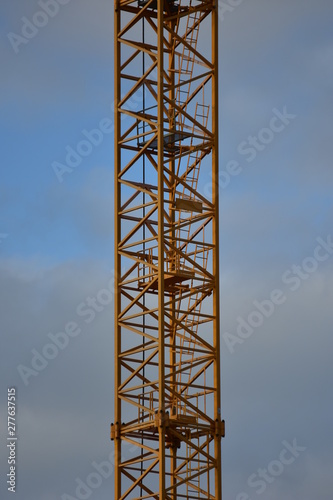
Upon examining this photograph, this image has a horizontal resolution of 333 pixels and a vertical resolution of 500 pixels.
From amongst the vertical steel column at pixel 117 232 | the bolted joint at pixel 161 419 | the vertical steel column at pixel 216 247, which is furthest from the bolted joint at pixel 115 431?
the vertical steel column at pixel 216 247

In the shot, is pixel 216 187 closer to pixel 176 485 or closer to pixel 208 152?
pixel 208 152

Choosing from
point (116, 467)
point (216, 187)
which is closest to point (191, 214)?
point (216, 187)

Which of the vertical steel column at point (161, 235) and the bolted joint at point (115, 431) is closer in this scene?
the vertical steel column at point (161, 235)

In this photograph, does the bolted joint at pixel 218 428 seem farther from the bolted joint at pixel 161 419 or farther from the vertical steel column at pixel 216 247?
the bolted joint at pixel 161 419

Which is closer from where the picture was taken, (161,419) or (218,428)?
(161,419)

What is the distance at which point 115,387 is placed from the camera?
105625 mm

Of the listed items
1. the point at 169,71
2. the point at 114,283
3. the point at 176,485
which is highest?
the point at 169,71

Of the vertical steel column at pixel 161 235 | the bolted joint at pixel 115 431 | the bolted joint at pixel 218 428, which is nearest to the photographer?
the vertical steel column at pixel 161 235

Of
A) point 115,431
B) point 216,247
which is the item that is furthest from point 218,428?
Answer: point 216,247

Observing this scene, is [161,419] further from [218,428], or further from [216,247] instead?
[216,247]

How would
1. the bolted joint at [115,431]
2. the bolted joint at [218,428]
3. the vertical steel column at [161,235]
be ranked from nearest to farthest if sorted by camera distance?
the vertical steel column at [161,235], the bolted joint at [115,431], the bolted joint at [218,428]

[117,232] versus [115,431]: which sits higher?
[117,232]

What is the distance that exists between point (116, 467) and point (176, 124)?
11.2 meters

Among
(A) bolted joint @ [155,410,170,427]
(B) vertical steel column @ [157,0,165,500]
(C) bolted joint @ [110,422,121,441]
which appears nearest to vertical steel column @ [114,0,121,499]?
(C) bolted joint @ [110,422,121,441]
